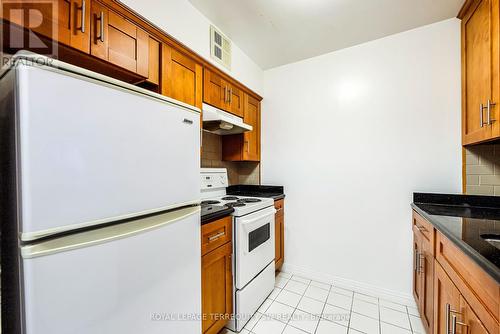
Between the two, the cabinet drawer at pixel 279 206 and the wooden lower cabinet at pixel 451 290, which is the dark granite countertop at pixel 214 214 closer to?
the cabinet drawer at pixel 279 206

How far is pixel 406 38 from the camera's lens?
6.27 feet

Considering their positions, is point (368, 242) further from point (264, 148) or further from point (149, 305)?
point (149, 305)

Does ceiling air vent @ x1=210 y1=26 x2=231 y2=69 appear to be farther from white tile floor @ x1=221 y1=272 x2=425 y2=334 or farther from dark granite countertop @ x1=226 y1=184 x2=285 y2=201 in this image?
white tile floor @ x1=221 y1=272 x2=425 y2=334

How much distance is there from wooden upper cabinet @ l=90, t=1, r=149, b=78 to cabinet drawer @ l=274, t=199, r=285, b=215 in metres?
1.68

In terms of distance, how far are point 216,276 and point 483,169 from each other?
A: 2.16 meters

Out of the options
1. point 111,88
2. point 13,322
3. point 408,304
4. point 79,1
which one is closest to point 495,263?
point 111,88

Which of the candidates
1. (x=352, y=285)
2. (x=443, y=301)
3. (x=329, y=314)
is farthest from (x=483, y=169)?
(x=329, y=314)

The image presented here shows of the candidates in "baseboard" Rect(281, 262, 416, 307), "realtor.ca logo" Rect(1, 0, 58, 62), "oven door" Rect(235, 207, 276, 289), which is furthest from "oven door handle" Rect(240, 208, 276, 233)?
"realtor.ca logo" Rect(1, 0, 58, 62)

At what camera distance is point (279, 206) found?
7.84 ft

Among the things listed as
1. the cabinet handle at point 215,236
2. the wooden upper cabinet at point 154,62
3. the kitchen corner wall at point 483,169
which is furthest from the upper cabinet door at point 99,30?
the kitchen corner wall at point 483,169

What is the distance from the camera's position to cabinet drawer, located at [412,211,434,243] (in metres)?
1.31

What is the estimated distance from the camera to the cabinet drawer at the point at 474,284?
0.65 m

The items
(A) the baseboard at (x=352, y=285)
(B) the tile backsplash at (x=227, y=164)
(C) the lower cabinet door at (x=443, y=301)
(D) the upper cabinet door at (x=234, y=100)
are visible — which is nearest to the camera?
(C) the lower cabinet door at (x=443, y=301)

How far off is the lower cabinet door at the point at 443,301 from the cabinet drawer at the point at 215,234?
122cm
